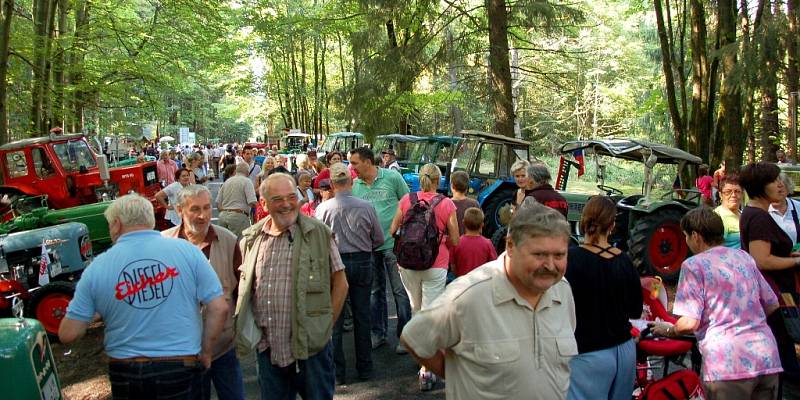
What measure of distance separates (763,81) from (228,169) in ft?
32.9

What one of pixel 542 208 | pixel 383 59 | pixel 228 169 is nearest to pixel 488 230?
pixel 228 169

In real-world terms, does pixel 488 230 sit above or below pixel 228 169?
below

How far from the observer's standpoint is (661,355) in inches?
150

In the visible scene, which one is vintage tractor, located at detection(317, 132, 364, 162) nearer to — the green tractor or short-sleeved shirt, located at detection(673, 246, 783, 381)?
the green tractor

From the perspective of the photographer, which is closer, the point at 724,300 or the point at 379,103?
the point at 724,300

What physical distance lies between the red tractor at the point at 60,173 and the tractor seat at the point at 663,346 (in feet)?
41.4

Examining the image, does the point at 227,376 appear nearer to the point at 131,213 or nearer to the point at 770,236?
the point at 131,213

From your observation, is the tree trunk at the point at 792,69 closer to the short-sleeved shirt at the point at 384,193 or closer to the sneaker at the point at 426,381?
the short-sleeved shirt at the point at 384,193

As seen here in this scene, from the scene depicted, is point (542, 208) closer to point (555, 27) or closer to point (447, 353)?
point (447, 353)

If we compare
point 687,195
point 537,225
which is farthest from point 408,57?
point 537,225

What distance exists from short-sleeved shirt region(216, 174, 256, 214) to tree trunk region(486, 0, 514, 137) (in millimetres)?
8744

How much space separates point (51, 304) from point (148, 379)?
4934mm

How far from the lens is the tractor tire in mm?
7000

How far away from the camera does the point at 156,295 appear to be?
300cm
